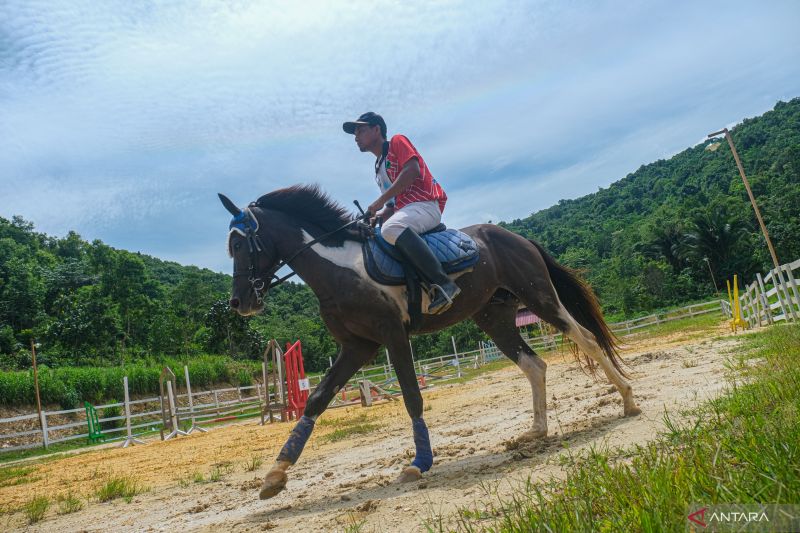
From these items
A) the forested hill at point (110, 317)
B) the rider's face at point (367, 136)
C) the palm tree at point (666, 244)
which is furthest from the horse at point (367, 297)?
the palm tree at point (666, 244)

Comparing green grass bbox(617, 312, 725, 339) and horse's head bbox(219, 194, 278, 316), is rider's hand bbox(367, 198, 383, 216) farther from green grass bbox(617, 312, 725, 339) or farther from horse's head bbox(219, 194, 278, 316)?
green grass bbox(617, 312, 725, 339)

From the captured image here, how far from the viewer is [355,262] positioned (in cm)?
444

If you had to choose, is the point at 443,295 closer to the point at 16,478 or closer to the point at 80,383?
the point at 16,478

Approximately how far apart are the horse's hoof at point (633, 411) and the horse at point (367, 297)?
0.01 metres

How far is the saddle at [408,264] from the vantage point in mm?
4391

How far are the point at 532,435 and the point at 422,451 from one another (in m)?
1.16

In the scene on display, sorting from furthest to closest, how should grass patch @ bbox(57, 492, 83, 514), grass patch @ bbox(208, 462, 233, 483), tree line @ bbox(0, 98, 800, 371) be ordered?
1. tree line @ bbox(0, 98, 800, 371)
2. grass patch @ bbox(208, 462, 233, 483)
3. grass patch @ bbox(57, 492, 83, 514)

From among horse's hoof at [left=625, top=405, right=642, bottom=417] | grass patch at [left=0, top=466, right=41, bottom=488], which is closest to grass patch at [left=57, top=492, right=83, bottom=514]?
grass patch at [left=0, top=466, right=41, bottom=488]

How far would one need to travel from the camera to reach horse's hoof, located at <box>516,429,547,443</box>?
456 centimetres

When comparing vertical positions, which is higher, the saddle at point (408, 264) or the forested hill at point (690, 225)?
the forested hill at point (690, 225)

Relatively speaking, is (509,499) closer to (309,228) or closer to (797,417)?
(797,417)

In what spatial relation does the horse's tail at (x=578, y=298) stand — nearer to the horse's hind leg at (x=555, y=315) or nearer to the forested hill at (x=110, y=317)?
the horse's hind leg at (x=555, y=315)

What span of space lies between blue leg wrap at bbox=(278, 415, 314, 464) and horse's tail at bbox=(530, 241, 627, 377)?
2.98 m

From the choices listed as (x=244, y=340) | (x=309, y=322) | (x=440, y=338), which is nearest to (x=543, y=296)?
(x=244, y=340)
